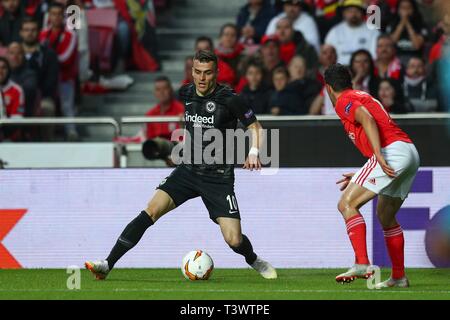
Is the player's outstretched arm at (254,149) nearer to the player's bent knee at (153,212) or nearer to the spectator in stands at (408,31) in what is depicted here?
the player's bent knee at (153,212)

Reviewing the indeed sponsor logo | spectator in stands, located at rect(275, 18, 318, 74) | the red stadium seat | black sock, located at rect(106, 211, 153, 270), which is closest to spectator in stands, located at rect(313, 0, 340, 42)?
spectator in stands, located at rect(275, 18, 318, 74)

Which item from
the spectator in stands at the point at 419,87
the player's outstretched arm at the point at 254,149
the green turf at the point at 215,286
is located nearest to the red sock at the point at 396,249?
the green turf at the point at 215,286

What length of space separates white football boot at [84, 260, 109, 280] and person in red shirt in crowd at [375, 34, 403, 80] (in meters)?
5.80

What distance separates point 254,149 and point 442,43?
605cm

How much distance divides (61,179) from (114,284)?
8.39ft

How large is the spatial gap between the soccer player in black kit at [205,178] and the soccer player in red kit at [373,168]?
906 mm

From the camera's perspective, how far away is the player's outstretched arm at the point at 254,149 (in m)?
9.62

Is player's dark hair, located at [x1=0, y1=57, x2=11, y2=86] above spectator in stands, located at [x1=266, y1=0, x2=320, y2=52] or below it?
below

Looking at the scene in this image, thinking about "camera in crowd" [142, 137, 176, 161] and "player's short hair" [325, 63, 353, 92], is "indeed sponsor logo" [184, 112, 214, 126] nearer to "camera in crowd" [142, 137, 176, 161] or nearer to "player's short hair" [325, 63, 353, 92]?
"player's short hair" [325, 63, 353, 92]

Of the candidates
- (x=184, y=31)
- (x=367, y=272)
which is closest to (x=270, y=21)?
(x=184, y=31)

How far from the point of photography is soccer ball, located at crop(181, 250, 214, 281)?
33.8ft

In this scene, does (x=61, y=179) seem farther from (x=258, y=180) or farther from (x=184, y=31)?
(x=184, y=31)
